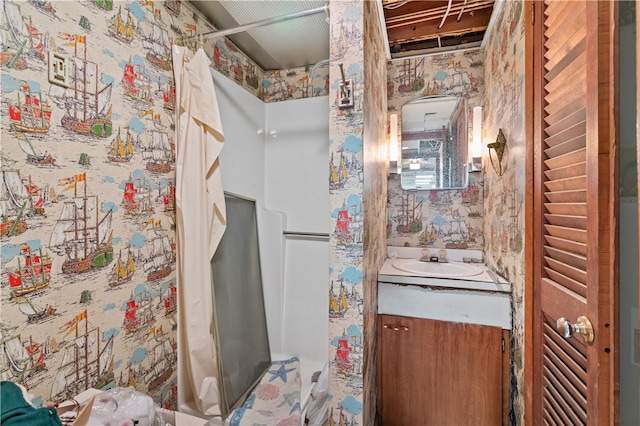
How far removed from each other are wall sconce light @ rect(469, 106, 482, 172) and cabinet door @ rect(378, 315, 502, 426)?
1.16 m

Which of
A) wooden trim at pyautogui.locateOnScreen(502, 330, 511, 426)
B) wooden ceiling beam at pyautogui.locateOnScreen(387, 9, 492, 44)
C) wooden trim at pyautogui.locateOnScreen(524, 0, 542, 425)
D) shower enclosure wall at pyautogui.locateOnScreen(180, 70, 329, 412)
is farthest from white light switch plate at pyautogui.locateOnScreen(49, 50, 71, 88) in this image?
wooden trim at pyautogui.locateOnScreen(502, 330, 511, 426)

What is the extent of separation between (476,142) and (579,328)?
1550 mm

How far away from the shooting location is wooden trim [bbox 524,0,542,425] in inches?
45.4

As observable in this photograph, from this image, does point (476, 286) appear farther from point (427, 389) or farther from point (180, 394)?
point (180, 394)

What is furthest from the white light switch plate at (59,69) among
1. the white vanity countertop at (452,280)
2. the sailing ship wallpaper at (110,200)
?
the white vanity countertop at (452,280)

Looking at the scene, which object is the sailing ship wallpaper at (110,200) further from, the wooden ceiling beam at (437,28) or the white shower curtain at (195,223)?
the wooden ceiling beam at (437,28)

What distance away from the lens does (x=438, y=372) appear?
5.12 feet

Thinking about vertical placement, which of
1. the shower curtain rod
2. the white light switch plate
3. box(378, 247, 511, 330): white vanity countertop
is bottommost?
box(378, 247, 511, 330): white vanity countertop

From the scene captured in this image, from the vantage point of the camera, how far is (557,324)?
3.13 ft

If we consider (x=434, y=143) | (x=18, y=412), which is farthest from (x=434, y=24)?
(x=18, y=412)

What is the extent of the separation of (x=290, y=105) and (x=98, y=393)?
6.90 feet

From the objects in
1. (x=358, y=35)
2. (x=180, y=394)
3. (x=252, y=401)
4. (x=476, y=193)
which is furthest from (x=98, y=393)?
(x=476, y=193)

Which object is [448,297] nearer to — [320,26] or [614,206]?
[614,206]

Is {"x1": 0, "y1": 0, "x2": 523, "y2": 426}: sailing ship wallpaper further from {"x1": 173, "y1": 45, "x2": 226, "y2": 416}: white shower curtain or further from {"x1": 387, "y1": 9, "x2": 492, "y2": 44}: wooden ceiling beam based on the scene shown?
{"x1": 387, "y1": 9, "x2": 492, "y2": 44}: wooden ceiling beam
